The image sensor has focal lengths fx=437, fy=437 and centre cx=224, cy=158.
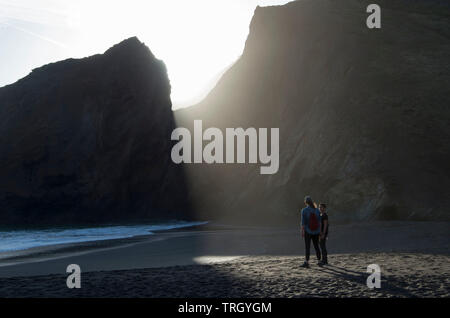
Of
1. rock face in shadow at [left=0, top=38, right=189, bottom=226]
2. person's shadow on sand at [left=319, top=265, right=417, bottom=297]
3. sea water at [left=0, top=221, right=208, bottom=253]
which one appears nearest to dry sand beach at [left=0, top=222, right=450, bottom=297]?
person's shadow on sand at [left=319, top=265, right=417, bottom=297]

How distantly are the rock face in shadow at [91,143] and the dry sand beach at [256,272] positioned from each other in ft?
168

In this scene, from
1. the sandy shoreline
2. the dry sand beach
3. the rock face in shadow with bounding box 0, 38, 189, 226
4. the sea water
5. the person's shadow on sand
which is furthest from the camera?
the rock face in shadow with bounding box 0, 38, 189, 226

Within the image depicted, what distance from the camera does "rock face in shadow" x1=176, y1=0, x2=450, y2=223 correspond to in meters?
29.6

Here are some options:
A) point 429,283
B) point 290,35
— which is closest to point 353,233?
point 429,283

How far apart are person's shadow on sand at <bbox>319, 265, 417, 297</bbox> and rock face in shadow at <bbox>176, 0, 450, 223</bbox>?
16.1m

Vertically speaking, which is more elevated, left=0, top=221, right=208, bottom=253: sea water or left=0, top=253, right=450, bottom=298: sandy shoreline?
left=0, top=253, right=450, bottom=298: sandy shoreline

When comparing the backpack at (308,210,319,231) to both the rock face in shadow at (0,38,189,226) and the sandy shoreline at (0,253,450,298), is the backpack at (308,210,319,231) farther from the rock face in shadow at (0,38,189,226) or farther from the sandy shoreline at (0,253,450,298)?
the rock face in shadow at (0,38,189,226)

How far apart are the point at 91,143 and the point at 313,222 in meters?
61.6

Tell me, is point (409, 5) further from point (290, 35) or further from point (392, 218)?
point (392, 218)

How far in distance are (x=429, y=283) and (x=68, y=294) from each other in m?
7.65

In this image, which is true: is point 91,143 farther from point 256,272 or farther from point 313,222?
point 256,272

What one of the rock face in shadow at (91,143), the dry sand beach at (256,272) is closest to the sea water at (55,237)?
the dry sand beach at (256,272)

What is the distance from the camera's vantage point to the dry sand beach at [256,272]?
9.16 meters

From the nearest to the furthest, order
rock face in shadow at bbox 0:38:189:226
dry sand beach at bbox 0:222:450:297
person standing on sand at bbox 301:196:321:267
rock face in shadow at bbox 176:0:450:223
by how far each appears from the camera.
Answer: dry sand beach at bbox 0:222:450:297 → person standing on sand at bbox 301:196:321:267 → rock face in shadow at bbox 176:0:450:223 → rock face in shadow at bbox 0:38:189:226
